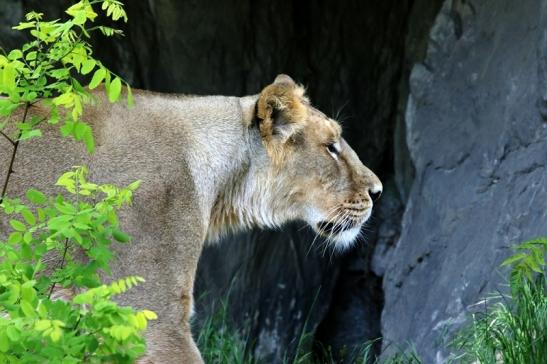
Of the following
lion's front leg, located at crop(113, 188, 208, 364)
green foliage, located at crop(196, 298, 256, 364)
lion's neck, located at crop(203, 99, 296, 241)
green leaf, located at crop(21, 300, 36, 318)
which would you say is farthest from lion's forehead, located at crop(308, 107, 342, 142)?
green leaf, located at crop(21, 300, 36, 318)

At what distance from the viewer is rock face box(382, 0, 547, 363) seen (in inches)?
241

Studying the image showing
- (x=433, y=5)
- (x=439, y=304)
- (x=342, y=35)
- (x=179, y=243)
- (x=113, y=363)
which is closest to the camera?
(x=113, y=363)

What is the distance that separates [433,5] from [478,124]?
1426 millimetres

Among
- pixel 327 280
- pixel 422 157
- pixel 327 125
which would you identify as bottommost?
pixel 327 280

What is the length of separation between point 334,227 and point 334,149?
420 millimetres

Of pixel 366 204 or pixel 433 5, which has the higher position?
pixel 433 5

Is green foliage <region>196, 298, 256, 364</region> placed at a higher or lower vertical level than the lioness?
lower

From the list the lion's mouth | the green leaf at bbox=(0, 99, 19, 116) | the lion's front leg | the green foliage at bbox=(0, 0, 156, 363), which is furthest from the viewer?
the lion's mouth

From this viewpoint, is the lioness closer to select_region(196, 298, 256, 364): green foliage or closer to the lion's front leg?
the lion's front leg

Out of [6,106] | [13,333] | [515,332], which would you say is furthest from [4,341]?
[515,332]

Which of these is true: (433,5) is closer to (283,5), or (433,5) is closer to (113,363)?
(283,5)

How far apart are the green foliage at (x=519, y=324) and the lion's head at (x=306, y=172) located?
93 cm

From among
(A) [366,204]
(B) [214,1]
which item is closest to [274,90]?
(A) [366,204]

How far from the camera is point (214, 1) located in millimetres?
7566
